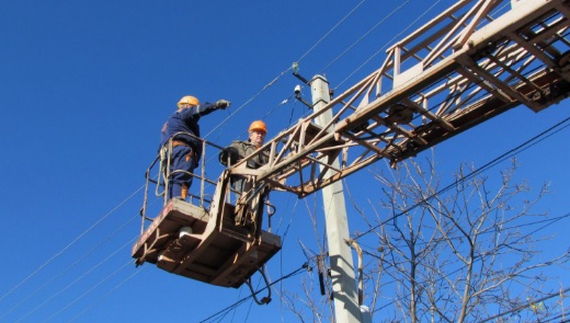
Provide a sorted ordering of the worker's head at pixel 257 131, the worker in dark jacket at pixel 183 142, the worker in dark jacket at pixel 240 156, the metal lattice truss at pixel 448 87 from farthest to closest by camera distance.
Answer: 1. the worker's head at pixel 257 131
2. the worker in dark jacket at pixel 240 156
3. the worker in dark jacket at pixel 183 142
4. the metal lattice truss at pixel 448 87

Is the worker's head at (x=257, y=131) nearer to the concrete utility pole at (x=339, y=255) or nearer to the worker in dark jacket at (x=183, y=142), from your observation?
the worker in dark jacket at (x=183, y=142)

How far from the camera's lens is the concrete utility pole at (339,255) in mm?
9109

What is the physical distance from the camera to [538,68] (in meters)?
7.36

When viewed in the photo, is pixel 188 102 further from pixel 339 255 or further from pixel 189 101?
pixel 339 255

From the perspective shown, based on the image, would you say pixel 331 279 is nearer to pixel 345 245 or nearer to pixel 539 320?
pixel 345 245

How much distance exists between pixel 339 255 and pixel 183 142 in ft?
9.69

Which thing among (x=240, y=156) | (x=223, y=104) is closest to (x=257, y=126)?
(x=240, y=156)

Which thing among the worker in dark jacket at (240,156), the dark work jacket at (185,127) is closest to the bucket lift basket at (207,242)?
the worker in dark jacket at (240,156)

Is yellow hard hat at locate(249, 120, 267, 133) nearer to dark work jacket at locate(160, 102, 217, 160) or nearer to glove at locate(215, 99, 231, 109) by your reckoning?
dark work jacket at locate(160, 102, 217, 160)

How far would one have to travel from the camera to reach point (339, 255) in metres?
9.48

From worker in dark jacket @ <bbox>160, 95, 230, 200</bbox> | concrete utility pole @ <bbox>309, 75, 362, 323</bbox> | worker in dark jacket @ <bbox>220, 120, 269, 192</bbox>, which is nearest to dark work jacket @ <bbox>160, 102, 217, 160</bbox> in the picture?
worker in dark jacket @ <bbox>160, 95, 230, 200</bbox>

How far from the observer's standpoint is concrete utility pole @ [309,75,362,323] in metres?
9.11

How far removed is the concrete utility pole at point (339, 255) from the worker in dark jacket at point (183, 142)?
1.86 metres

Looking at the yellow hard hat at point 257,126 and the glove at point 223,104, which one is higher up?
the yellow hard hat at point 257,126
